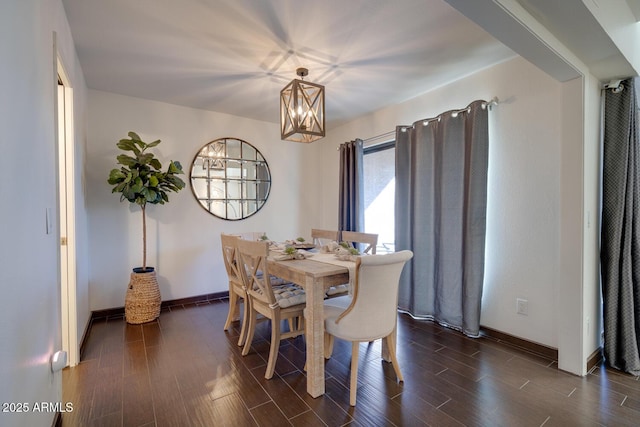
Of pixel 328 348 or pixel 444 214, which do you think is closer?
pixel 328 348

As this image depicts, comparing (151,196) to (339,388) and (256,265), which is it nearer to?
(256,265)

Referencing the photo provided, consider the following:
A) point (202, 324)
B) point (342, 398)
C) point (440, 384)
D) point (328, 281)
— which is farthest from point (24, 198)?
point (440, 384)

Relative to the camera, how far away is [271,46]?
233 cm

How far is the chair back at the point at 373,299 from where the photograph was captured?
67.8 inches

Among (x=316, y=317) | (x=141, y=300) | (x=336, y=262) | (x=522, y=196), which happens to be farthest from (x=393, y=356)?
(x=141, y=300)

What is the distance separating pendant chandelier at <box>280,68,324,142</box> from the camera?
7.28ft

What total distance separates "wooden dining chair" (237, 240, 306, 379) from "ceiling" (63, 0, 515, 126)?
158 cm

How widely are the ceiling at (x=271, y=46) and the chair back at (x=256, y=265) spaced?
1.58 metres

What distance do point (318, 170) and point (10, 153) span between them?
4.07 meters

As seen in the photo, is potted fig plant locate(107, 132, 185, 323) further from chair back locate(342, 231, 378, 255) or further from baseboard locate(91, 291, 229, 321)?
chair back locate(342, 231, 378, 255)

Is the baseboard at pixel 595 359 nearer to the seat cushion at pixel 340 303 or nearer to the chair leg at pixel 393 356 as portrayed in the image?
the chair leg at pixel 393 356

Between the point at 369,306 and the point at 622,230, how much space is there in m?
1.97

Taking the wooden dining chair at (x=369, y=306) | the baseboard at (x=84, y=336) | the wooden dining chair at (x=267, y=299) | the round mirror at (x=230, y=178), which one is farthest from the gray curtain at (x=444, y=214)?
the baseboard at (x=84, y=336)

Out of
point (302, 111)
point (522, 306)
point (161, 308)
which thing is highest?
point (302, 111)
